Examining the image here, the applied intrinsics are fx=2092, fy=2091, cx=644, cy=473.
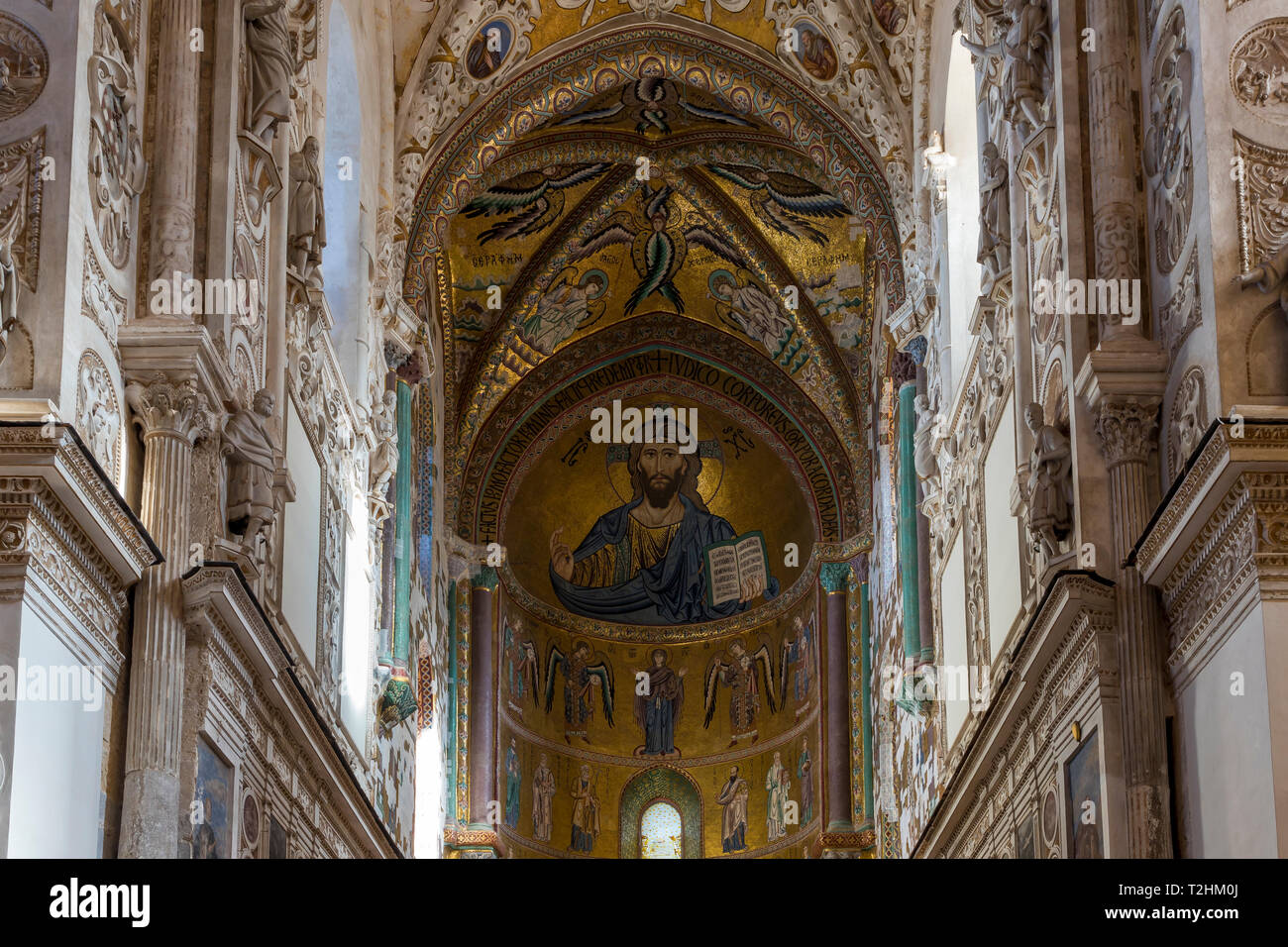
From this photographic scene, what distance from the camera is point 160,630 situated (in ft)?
37.8

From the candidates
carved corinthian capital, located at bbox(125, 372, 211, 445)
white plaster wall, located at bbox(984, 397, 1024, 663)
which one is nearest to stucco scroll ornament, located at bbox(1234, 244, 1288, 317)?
white plaster wall, located at bbox(984, 397, 1024, 663)

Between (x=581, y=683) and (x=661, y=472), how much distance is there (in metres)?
3.25

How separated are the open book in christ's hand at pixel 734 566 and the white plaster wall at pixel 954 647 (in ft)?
31.8

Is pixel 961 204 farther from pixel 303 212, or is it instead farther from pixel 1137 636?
pixel 1137 636

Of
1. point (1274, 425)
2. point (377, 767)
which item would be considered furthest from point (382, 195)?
point (1274, 425)

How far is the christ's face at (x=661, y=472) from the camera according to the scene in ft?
97.8

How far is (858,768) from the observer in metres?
25.6

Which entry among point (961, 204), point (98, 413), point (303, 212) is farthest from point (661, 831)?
point (98, 413)

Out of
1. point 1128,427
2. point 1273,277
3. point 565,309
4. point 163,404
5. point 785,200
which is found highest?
point 785,200

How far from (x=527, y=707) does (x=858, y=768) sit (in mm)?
4948

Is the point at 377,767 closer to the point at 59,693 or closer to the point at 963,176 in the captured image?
the point at 963,176

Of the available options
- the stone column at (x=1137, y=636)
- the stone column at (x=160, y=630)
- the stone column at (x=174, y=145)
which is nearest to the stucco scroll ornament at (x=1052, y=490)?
the stone column at (x=1137, y=636)

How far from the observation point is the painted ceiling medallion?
10.7 m

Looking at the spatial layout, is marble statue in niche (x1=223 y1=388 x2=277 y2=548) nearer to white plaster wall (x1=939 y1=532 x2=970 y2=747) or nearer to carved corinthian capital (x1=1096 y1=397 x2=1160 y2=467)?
carved corinthian capital (x1=1096 y1=397 x2=1160 y2=467)
